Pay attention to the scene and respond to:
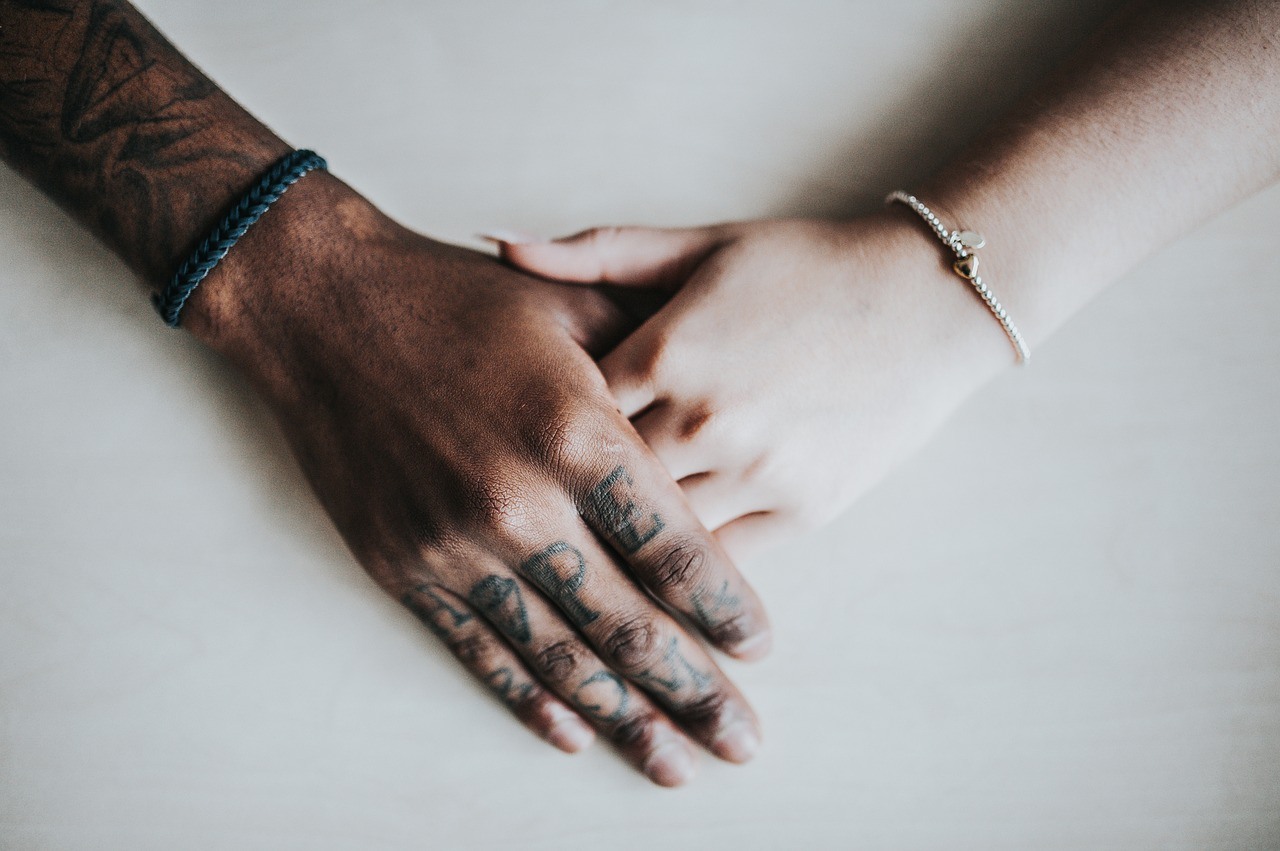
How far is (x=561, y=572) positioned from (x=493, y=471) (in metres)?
0.14

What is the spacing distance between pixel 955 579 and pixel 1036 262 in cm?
42

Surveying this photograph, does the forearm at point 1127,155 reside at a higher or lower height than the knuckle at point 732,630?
higher

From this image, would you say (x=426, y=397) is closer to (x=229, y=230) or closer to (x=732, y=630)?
(x=229, y=230)

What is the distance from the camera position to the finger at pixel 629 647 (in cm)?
88

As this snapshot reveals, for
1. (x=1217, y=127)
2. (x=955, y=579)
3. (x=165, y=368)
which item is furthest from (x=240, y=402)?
(x=1217, y=127)

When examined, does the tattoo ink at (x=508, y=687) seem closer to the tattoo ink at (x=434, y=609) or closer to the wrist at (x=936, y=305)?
the tattoo ink at (x=434, y=609)

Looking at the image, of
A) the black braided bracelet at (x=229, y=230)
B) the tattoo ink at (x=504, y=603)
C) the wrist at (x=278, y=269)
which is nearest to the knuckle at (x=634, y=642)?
the tattoo ink at (x=504, y=603)

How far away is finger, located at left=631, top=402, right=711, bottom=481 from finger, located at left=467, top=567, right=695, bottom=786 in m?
0.23

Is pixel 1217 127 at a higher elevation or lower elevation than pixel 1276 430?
higher

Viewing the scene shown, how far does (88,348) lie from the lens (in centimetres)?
100

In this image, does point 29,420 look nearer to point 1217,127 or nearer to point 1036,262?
point 1036,262

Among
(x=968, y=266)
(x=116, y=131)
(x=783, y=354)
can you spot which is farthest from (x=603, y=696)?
(x=116, y=131)

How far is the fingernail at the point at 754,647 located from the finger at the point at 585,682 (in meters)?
0.13

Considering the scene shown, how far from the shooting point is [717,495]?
3.10 feet
